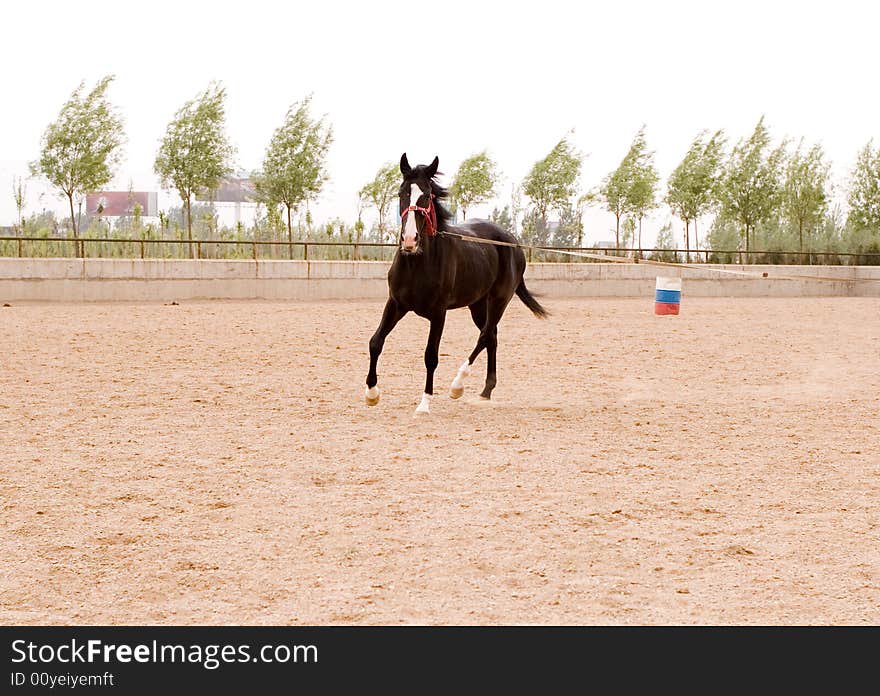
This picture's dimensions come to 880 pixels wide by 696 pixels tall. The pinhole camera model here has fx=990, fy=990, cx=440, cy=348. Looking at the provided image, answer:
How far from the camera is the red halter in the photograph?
782 cm

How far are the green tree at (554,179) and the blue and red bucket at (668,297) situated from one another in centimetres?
2065

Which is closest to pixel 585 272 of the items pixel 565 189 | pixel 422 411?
pixel 565 189

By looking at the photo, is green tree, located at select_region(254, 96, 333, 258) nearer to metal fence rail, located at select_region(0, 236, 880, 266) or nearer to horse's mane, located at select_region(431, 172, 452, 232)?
metal fence rail, located at select_region(0, 236, 880, 266)

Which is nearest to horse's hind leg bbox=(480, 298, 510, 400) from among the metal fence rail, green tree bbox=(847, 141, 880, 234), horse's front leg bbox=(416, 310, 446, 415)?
horse's front leg bbox=(416, 310, 446, 415)

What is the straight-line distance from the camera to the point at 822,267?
32344mm

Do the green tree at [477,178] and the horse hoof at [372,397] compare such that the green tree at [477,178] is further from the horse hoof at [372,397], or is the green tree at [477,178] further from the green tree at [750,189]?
the horse hoof at [372,397]

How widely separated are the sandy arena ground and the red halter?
153cm

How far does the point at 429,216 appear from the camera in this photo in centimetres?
805

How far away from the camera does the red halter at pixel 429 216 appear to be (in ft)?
25.7

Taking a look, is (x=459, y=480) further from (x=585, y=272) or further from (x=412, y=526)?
(x=585, y=272)

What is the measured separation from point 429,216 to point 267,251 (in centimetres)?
2316

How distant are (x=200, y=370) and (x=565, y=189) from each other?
1232 inches

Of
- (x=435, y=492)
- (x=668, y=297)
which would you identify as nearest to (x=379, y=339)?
(x=435, y=492)

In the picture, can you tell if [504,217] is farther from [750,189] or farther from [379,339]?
[379,339]
